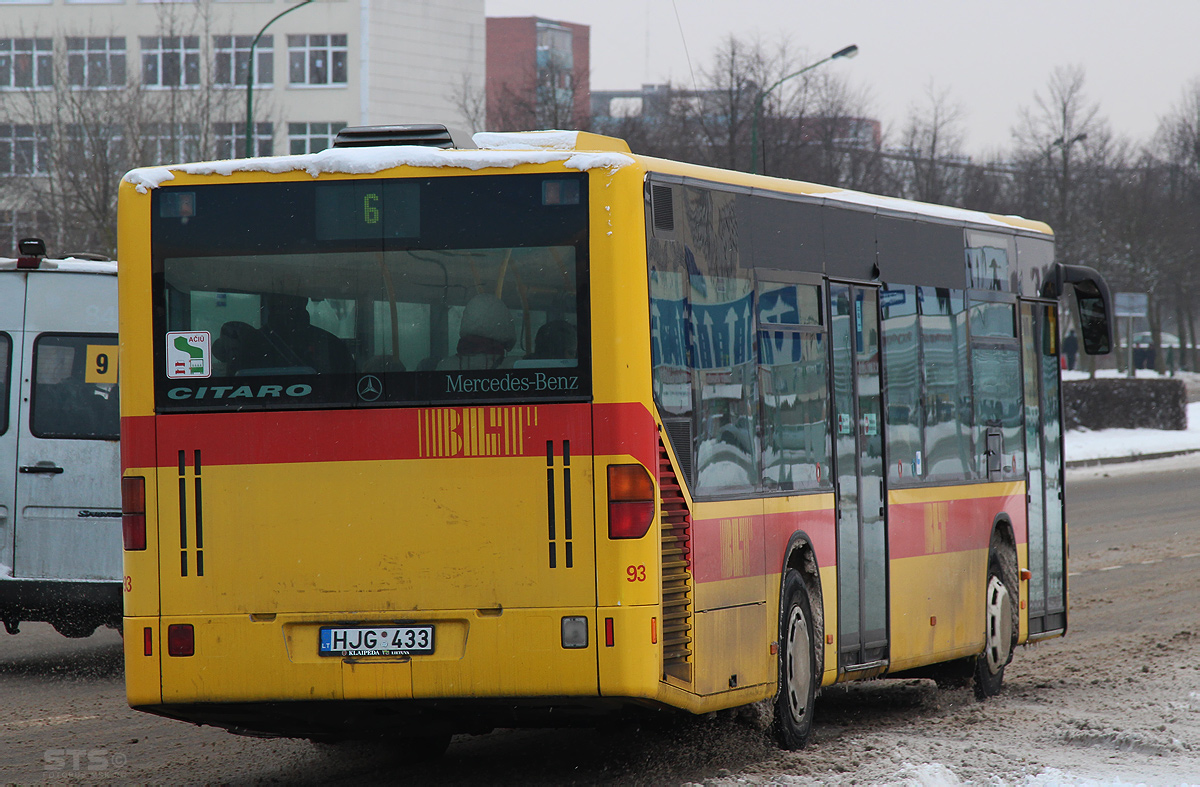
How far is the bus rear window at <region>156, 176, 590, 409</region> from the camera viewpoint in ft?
20.7

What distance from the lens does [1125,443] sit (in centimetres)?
3662

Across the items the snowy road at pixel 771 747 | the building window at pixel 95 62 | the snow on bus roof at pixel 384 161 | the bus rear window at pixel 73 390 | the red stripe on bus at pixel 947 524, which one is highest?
the building window at pixel 95 62

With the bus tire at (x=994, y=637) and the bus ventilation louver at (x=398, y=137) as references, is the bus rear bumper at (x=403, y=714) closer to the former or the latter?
the bus ventilation louver at (x=398, y=137)

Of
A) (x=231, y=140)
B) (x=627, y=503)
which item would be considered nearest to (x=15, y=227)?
(x=231, y=140)

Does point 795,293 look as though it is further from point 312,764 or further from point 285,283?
point 312,764

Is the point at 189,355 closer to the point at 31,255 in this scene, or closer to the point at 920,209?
the point at 920,209

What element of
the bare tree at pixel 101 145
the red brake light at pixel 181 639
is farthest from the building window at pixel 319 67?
the red brake light at pixel 181 639

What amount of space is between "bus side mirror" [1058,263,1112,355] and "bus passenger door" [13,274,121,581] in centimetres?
695

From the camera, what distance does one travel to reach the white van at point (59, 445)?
10828 mm

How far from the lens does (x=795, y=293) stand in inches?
314

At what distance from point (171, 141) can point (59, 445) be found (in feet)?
89.4

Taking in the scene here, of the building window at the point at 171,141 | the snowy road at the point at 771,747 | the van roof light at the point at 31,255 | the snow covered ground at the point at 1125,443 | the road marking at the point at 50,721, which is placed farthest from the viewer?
the building window at the point at 171,141

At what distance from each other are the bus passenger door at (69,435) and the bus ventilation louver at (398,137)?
4.87m

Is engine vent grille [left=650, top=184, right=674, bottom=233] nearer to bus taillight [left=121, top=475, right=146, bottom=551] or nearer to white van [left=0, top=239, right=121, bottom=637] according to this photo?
bus taillight [left=121, top=475, right=146, bottom=551]
